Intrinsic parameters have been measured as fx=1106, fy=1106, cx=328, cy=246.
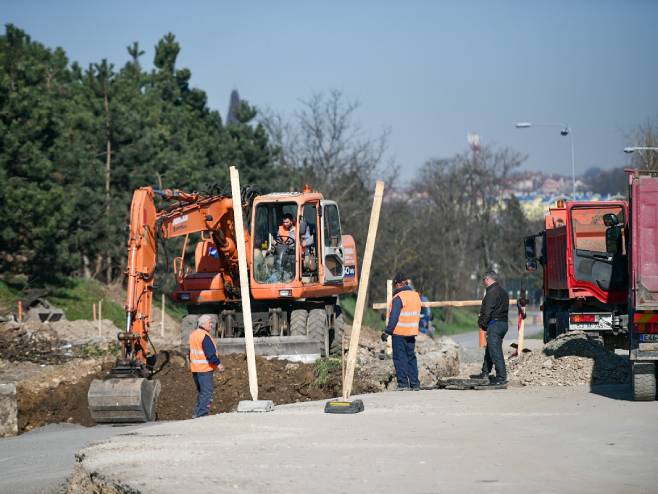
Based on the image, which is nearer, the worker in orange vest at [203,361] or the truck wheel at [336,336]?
the worker in orange vest at [203,361]

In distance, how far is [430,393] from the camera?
54.6 feet

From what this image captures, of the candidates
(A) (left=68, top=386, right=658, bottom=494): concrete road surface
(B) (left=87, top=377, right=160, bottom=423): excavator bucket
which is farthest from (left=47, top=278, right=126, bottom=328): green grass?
(A) (left=68, top=386, right=658, bottom=494): concrete road surface

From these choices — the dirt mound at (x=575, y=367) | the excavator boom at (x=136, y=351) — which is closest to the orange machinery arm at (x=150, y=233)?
the excavator boom at (x=136, y=351)

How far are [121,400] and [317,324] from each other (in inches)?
285

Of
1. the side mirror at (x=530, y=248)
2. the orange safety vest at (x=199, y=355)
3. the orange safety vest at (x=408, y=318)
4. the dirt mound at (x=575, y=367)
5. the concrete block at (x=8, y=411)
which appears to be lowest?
the concrete block at (x=8, y=411)

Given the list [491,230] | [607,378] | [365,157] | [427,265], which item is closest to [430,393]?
[607,378]

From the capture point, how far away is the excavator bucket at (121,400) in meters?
16.1

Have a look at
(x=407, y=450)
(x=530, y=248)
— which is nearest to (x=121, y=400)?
(x=407, y=450)

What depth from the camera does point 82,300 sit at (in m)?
39.8

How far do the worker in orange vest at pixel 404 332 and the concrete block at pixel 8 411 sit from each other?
5.82m

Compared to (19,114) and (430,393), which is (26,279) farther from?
(430,393)

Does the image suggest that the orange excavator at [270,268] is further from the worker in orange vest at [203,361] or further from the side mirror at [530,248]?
the worker in orange vest at [203,361]

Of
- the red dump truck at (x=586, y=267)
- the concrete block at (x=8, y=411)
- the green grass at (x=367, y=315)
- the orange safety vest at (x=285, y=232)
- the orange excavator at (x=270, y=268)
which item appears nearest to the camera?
the concrete block at (x=8, y=411)

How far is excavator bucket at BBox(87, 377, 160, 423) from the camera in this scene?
634 inches
